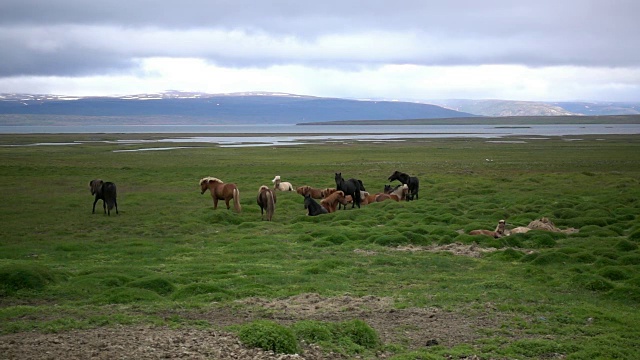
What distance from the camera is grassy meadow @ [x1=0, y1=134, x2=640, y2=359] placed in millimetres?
10294

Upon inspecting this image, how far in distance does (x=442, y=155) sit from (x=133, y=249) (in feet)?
174

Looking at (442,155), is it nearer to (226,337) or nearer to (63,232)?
(63,232)

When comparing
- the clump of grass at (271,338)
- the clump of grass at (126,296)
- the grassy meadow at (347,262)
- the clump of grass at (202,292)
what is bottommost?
the grassy meadow at (347,262)

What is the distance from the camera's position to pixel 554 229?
66.9ft

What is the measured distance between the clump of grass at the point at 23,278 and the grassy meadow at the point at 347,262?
30 millimetres

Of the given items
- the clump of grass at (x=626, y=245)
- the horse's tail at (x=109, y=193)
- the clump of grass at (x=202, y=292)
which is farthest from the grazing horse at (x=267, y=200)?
the clump of grass at (x=626, y=245)

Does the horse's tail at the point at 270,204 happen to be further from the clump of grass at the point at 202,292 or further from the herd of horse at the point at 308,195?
the clump of grass at the point at 202,292

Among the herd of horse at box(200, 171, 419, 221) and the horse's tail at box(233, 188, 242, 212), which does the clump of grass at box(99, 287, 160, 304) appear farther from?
the horse's tail at box(233, 188, 242, 212)

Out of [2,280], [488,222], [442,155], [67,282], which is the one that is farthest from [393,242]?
[442,155]

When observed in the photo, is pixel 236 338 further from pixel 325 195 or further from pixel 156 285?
pixel 325 195

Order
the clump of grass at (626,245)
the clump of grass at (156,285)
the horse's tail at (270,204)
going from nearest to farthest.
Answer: the clump of grass at (156,285)
the clump of grass at (626,245)
the horse's tail at (270,204)

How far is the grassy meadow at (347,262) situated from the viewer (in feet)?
33.8

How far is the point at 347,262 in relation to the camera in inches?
623

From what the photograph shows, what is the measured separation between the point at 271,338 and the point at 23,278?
6.79m
